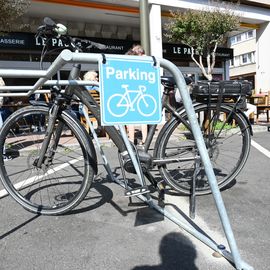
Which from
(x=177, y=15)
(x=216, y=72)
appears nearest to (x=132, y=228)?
(x=177, y=15)

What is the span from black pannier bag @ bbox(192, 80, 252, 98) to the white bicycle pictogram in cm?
97

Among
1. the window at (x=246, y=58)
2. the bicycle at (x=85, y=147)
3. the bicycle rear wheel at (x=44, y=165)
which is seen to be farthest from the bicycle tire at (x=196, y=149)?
the window at (x=246, y=58)

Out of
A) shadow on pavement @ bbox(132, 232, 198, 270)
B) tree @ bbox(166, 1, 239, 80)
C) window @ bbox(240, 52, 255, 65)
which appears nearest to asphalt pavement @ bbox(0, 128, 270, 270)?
shadow on pavement @ bbox(132, 232, 198, 270)

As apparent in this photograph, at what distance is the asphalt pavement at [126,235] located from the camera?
7.57ft

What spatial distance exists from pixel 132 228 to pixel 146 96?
1135mm

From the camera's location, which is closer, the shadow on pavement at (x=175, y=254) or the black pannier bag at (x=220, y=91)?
the shadow on pavement at (x=175, y=254)

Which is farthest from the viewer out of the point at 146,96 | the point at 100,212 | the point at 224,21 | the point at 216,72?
the point at 216,72

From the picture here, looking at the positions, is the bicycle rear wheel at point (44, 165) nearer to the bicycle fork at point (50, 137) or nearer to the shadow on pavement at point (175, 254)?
the bicycle fork at point (50, 137)

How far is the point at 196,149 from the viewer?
3289 mm

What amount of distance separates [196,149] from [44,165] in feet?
4.53

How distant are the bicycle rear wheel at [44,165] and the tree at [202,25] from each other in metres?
8.45

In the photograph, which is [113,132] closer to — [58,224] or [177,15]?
[58,224]

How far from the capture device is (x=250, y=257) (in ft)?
7.57

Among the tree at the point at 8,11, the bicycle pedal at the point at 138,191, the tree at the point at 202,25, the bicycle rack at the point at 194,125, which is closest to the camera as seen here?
the bicycle rack at the point at 194,125
